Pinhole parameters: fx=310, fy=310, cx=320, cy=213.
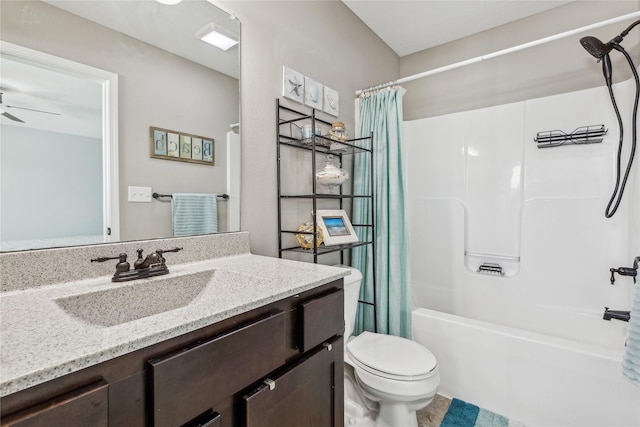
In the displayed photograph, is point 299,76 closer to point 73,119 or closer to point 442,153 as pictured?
point 73,119

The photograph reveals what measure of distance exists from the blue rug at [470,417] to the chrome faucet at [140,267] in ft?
5.19

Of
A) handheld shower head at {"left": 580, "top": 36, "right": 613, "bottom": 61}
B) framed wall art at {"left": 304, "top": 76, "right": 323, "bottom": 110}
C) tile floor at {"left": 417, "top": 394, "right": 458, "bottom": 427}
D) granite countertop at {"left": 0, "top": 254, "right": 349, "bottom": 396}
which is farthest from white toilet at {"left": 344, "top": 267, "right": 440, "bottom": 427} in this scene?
handheld shower head at {"left": 580, "top": 36, "right": 613, "bottom": 61}

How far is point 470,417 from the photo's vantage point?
1.65 metres

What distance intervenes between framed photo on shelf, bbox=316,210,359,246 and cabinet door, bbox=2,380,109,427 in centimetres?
127

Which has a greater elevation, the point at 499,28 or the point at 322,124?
the point at 499,28

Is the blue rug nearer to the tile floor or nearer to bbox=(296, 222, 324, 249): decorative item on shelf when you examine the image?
the tile floor

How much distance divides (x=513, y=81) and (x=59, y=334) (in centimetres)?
284

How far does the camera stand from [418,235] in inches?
97.0

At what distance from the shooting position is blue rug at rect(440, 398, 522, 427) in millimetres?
1603

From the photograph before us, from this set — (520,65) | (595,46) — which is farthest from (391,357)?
(520,65)

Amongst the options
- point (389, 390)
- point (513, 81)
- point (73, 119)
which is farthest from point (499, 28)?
point (73, 119)

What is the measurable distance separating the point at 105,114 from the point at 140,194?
0.28 meters

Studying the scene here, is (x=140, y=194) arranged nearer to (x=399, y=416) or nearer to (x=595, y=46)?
(x=399, y=416)

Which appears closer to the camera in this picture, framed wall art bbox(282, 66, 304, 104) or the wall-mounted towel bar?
framed wall art bbox(282, 66, 304, 104)
